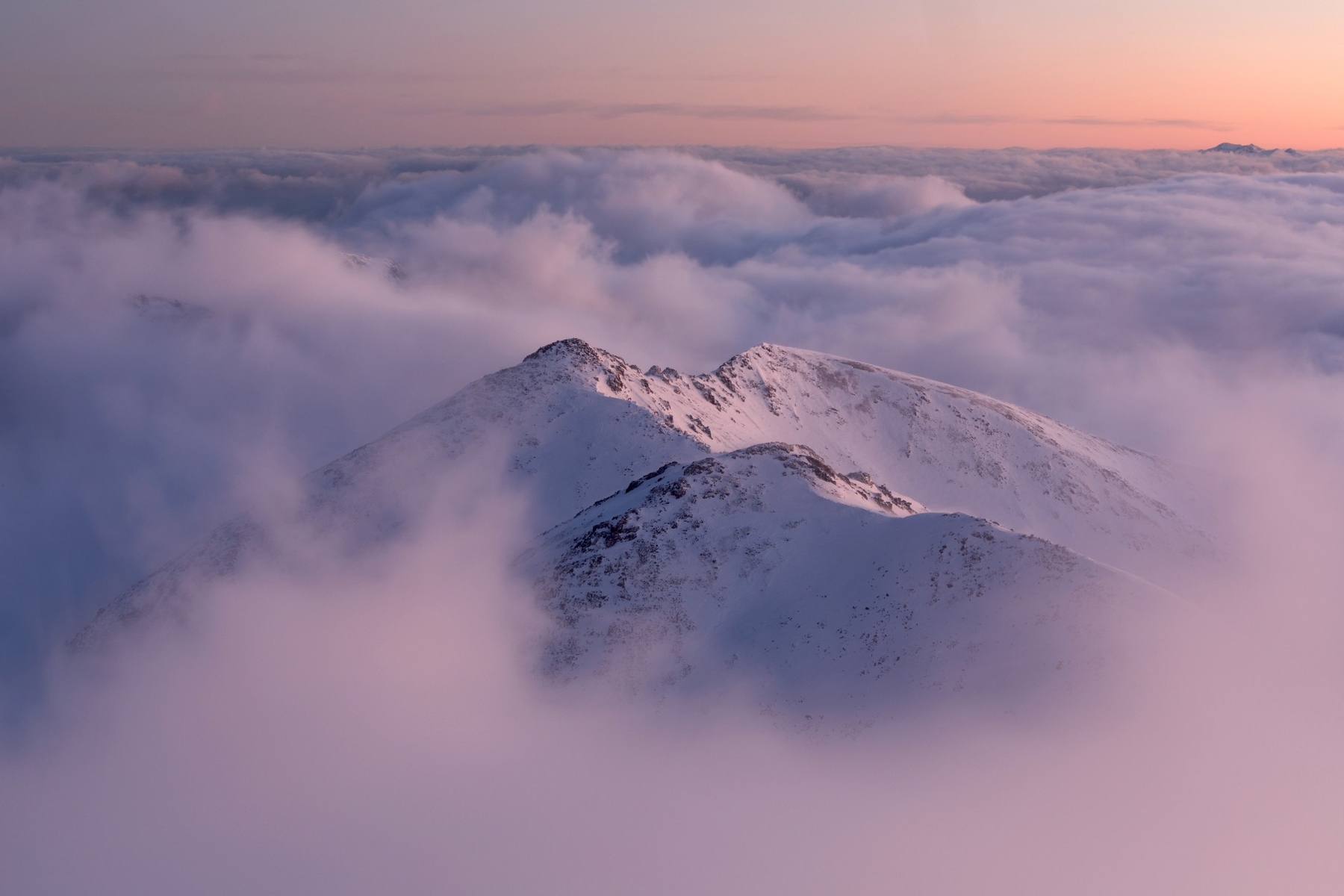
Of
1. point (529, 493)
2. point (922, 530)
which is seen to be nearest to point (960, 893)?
point (922, 530)

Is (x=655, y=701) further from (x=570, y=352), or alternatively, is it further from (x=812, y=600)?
(x=570, y=352)

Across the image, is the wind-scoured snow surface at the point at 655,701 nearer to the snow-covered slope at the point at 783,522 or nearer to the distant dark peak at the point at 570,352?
the snow-covered slope at the point at 783,522

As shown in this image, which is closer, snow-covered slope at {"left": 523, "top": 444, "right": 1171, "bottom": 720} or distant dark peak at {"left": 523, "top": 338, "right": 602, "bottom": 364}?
snow-covered slope at {"left": 523, "top": 444, "right": 1171, "bottom": 720}

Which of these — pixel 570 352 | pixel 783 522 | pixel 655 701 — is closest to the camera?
pixel 655 701

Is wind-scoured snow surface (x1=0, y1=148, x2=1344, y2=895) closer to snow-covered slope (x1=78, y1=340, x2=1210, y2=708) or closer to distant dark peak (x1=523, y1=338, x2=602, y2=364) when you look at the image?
snow-covered slope (x1=78, y1=340, x2=1210, y2=708)

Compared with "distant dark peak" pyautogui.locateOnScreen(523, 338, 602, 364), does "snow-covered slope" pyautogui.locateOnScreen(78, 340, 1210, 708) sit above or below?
below

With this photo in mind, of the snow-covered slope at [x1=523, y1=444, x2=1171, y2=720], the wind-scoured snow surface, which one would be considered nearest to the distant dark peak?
the wind-scoured snow surface

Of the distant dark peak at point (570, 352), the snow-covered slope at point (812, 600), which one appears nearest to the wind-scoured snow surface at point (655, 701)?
the snow-covered slope at point (812, 600)

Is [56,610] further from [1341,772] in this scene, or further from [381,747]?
[1341,772]

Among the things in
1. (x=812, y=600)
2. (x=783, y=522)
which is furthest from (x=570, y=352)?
(x=812, y=600)

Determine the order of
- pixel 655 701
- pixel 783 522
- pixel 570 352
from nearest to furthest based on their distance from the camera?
pixel 655 701, pixel 783 522, pixel 570 352
